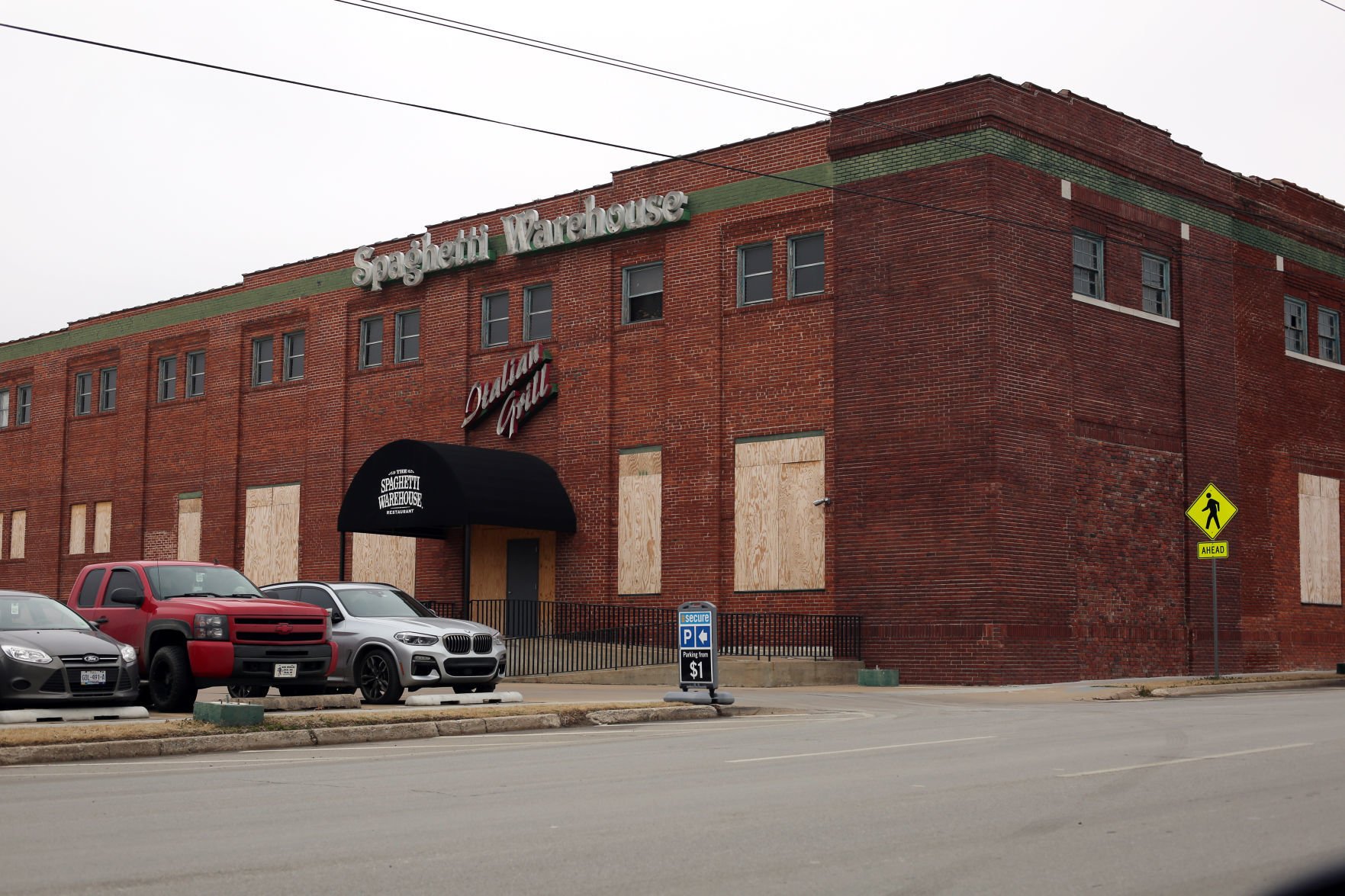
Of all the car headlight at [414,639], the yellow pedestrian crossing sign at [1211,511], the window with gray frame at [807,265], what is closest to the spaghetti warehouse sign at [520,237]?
the window with gray frame at [807,265]

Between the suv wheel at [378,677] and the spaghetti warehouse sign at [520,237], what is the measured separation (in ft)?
49.8

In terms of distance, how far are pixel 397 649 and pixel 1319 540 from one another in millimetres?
24783

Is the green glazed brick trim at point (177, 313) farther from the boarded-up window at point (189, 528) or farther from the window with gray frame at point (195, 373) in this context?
the boarded-up window at point (189, 528)

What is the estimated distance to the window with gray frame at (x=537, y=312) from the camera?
3716 centimetres

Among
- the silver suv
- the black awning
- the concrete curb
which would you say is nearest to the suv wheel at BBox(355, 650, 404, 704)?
the silver suv

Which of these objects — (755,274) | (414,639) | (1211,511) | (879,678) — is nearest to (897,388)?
(755,274)

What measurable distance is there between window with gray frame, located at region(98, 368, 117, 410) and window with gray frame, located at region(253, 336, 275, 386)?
773 cm

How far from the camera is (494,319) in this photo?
38312mm

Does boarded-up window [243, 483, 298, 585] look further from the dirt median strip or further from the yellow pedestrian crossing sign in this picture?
the dirt median strip

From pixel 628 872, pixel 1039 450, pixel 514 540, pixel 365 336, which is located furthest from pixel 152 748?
pixel 365 336

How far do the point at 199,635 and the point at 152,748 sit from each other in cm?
479

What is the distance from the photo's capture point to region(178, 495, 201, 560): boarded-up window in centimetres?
4519

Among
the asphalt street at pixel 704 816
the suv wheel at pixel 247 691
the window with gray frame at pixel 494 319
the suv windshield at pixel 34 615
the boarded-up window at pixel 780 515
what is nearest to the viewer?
the asphalt street at pixel 704 816

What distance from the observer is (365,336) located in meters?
41.3
